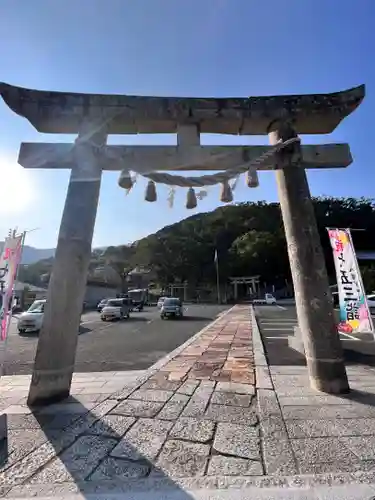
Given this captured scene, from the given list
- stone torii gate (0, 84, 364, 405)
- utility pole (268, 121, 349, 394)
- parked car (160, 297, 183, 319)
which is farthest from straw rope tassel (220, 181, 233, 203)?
parked car (160, 297, 183, 319)

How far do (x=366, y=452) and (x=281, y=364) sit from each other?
425cm

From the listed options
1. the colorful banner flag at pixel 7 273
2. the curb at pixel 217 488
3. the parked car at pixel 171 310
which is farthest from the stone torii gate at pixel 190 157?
the parked car at pixel 171 310

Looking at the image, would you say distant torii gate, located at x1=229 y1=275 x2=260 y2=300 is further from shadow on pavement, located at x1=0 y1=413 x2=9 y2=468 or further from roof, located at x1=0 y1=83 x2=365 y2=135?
shadow on pavement, located at x1=0 y1=413 x2=9 y2=468

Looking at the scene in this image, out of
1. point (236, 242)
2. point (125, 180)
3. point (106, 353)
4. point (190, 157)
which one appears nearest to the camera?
point (125, 180)

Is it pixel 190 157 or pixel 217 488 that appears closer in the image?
pixel 217 488

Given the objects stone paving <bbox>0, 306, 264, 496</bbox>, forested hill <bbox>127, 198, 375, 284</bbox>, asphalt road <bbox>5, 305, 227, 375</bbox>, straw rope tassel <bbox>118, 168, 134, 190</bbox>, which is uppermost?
forested hill <bbox>127, 198, 375, 284</bbox>

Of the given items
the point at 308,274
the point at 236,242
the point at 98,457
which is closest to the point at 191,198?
the point at 308,274

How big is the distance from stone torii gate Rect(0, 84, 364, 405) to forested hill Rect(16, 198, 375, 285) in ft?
175

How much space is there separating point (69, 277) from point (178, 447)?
8.83 feet

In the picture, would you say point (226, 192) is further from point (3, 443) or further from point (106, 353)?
point (106, 353)

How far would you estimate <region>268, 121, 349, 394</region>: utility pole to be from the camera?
4434 mm

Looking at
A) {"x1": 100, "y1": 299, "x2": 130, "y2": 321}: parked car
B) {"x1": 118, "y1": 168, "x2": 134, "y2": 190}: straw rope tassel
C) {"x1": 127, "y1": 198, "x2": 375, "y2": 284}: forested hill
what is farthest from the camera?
{"x1": 127, "y1": 198, "x2": 375, "y2": 284}: forested hill

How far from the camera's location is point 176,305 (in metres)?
22.3

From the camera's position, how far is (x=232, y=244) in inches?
2598
